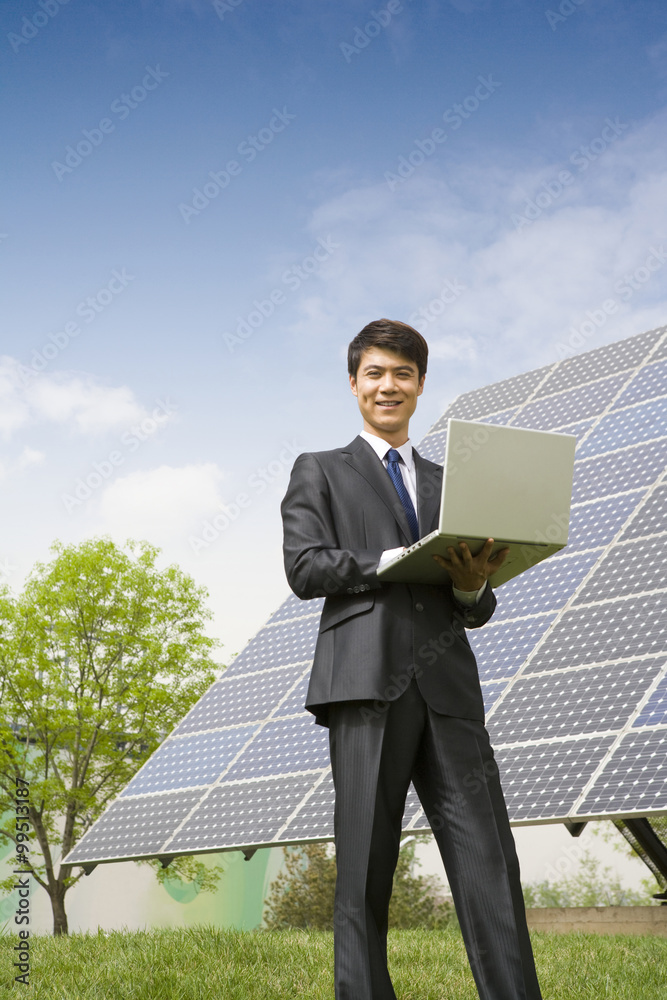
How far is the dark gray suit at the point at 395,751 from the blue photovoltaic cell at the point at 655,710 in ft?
11.6

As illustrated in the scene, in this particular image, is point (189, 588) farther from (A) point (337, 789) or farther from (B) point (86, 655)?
(A) point (337, 789)

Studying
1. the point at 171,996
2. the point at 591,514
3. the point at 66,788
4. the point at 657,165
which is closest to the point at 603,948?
the point at 171,996

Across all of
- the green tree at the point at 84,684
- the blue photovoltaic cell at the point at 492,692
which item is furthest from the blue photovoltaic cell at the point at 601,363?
the green tree at the point at 84,684

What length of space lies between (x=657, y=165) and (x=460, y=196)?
2342 millimetres

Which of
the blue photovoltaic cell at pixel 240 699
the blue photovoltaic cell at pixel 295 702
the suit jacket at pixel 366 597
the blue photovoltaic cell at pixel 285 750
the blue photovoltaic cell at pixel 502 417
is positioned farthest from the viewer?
the blue photovoltaic cell at pixel 502 417

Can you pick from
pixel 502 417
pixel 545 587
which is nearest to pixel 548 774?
pixel 545 587

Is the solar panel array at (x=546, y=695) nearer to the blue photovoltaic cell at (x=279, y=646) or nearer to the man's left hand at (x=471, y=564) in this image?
the blue photovoltaic cell at (x=279, y=646)

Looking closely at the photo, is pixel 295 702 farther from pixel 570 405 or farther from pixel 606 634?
pixel 570 405

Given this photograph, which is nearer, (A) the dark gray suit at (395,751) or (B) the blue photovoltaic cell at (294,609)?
(A) the dark gray suit at (395,751)

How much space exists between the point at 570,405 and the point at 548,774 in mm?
6424

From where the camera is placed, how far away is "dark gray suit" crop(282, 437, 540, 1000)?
2906 millimetres

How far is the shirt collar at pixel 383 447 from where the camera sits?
11.4ft

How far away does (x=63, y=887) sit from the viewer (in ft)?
69.1

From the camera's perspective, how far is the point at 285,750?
862cm
